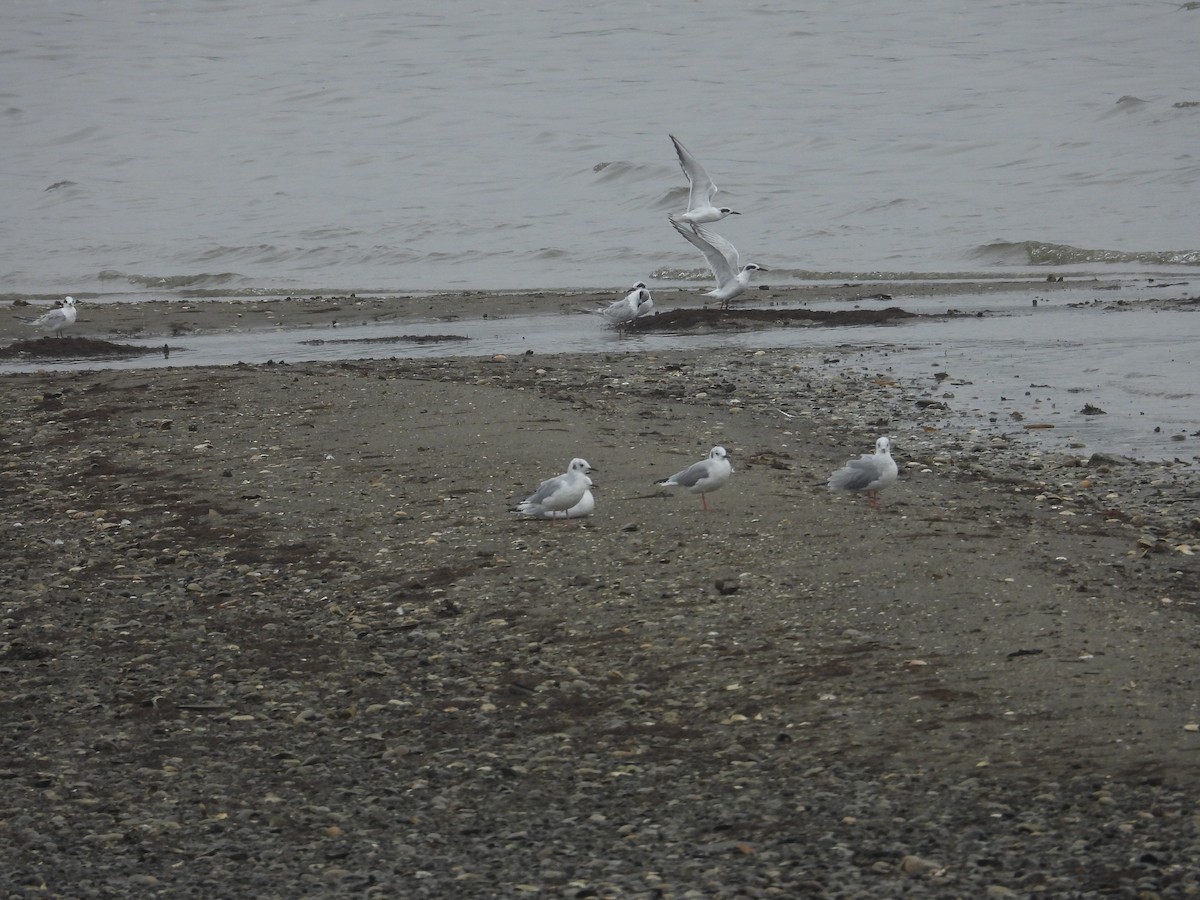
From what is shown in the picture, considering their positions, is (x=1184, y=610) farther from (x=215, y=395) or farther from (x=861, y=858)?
(x=215, y=395)

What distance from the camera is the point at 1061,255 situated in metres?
22.8

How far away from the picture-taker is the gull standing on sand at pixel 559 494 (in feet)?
25.4

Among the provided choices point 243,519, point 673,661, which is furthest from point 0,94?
point 673,661

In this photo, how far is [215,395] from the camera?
12141 mm

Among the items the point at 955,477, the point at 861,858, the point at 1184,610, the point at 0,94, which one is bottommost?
the point at 0,94

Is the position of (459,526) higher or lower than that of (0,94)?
higher

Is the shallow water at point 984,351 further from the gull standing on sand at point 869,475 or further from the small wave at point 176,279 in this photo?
the small wave at point 176,279

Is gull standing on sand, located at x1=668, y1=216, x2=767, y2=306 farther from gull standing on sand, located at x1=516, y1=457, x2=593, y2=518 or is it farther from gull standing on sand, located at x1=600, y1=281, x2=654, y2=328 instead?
gull standing on sand, located at x1=516, y1=457, x2=593, y2=518

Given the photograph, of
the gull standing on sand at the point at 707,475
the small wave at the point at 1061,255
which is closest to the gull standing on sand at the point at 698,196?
the small wave at the point at 1061,255

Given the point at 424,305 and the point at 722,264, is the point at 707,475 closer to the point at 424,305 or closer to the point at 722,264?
the point at 722,264

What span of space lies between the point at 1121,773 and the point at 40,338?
15.3 meters

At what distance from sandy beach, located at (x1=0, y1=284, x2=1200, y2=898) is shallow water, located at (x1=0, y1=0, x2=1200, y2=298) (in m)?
14.0

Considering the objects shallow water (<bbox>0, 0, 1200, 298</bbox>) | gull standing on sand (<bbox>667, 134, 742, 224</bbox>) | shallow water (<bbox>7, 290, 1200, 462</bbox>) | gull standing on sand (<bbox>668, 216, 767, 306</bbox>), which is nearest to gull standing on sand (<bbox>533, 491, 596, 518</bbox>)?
shallow water (<bbox>7, 290, 1200, 462</bbox>)

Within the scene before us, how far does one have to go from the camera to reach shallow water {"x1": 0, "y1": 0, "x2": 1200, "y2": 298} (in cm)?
2581
